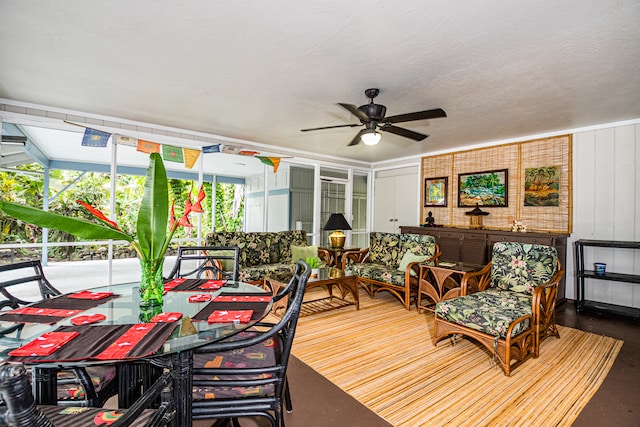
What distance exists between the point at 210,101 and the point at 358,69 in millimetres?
1880

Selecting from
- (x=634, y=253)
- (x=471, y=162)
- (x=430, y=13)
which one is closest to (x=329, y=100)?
(x=430, y=13)

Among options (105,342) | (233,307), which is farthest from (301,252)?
(105,342)

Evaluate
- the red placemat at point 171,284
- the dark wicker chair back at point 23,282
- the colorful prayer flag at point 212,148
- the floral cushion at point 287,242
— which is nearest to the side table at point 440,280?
the floral cushion at point 287,242

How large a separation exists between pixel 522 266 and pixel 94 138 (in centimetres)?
549

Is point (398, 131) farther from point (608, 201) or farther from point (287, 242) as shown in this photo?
point (608, 201)

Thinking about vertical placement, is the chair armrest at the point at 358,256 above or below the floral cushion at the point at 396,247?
below

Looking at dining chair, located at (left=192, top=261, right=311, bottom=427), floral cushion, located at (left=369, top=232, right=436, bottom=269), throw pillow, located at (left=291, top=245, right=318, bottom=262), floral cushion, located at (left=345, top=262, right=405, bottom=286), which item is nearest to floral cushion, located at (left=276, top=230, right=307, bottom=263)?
throw pillow, located at (left=291, top=245, right=318, bottom=262)

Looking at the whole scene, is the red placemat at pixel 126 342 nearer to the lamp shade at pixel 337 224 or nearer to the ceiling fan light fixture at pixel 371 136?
the ceiling fan light fixture at pixel 371 136

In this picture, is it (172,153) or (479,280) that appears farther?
(172,153)

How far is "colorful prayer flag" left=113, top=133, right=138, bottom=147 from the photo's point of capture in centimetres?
429

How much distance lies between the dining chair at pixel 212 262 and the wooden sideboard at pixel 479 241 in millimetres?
3541

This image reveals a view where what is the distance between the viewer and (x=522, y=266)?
124 inches

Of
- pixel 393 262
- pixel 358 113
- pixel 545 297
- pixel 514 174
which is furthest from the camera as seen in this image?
pixel 514 174

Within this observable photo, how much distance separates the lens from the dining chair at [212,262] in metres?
2.53
